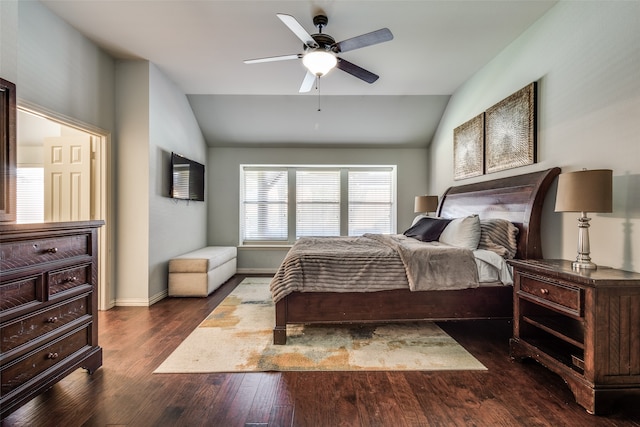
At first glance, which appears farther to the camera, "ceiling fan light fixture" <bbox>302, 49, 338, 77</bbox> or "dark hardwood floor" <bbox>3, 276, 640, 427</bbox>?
"ceiling fan light fixture" <bbox>302, 49, 338, 77</bbox>

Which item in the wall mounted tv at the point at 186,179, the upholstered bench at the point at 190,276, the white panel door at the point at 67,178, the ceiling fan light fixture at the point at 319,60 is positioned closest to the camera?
the ceiling fan light fixture at the point at 319,60

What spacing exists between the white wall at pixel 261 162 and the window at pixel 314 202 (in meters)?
0.21

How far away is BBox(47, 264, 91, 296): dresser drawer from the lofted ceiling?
2.27m

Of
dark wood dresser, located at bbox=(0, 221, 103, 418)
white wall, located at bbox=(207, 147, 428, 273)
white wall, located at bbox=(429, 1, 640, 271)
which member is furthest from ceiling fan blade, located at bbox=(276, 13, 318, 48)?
white wall, located at bbox=(207, 147, 428, 273)

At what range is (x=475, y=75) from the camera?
3.75m

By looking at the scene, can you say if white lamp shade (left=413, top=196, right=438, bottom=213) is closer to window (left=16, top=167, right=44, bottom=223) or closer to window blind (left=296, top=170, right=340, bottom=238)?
window blind (left=296, top=170, right=340, bottom=238)

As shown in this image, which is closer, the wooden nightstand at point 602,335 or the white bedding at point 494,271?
the wooden nightstand at point 602,335

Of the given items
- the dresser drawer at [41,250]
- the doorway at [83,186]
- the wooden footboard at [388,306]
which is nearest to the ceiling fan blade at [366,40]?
the wooden footboard at [388,306]

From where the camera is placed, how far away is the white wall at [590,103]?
1918mm

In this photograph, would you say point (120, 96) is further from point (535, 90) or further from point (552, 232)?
point (552, 232)

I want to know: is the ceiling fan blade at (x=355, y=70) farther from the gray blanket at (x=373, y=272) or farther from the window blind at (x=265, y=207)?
the window blind at (x=265, y=207)

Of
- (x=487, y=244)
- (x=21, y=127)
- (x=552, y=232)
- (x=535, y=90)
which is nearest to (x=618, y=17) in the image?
(x=535, y=90)

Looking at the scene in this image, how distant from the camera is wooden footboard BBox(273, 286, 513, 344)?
8.13ft

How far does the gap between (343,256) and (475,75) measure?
3.12 meters
